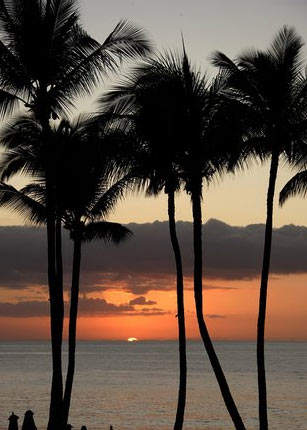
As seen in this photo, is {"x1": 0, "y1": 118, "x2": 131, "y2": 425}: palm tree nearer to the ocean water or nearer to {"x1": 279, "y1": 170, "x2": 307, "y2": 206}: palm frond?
{"x1": 279, "y1": 170, "x2": 307, "y2": 206}: palm frond

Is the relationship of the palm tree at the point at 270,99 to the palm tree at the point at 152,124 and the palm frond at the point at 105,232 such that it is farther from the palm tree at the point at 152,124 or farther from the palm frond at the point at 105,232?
the palm frond at the point at 105,232

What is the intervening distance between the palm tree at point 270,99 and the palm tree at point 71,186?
4.86m

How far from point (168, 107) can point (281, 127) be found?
11.6 feet

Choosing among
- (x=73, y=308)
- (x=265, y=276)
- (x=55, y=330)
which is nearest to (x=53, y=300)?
(x=55, y=330)

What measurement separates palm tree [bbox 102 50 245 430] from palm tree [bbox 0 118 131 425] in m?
1.92

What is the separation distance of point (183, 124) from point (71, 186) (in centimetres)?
535

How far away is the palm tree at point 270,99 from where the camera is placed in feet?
90.3

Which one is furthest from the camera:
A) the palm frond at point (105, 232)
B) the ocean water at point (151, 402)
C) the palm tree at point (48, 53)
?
the ocean water at point (151, 402)

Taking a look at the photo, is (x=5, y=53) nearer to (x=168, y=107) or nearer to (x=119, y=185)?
(x=168, y=107)

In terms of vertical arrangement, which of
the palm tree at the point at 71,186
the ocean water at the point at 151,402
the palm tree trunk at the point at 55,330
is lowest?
the ocean water at the point at 151,402

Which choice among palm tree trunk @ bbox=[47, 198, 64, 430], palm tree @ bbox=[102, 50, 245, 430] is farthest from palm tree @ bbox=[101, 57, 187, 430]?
palm tree trunk @ bbox=[47, 198, 64, 430]

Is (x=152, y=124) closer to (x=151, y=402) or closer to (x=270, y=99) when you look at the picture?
(x=270, y=99)

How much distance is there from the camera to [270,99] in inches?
1087

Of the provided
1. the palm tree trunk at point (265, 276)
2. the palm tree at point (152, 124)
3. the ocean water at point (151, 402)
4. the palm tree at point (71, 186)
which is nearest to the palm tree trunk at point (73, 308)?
the palm tree at point (71, 186)
